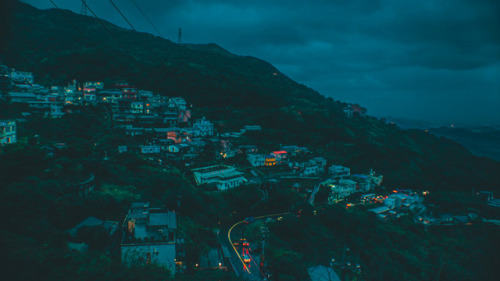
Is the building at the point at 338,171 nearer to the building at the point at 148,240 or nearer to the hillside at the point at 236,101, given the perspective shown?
the hillside at the point at 236,101

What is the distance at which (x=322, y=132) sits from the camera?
45750 mm

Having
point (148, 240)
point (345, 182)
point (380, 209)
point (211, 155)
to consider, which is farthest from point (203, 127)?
point (148, 240)

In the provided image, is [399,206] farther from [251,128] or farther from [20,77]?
[20,77]

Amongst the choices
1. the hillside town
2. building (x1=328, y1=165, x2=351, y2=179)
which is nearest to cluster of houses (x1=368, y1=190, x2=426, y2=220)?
the hillside town

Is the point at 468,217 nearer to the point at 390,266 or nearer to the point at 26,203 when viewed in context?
the point at 390,266

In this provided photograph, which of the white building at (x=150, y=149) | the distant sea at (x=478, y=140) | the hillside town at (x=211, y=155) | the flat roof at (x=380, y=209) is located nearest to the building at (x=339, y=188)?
the hillside town at (x=211, y=155)

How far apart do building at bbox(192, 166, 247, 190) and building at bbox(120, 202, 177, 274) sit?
11.1 metres

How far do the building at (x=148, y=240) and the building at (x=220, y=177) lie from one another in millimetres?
11142

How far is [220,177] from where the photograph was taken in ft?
78.7

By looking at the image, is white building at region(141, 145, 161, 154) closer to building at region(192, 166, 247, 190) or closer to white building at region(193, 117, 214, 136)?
building at region(192, 166, 247, 190)

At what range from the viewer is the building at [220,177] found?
23.3 m

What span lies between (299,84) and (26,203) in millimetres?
89288

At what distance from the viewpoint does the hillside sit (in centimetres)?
3747

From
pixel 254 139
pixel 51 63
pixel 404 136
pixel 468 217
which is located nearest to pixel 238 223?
pixel 254 139
